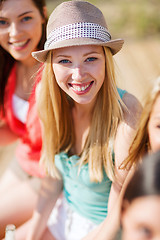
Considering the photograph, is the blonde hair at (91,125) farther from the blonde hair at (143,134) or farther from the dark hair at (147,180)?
the dark hair at (147,180)

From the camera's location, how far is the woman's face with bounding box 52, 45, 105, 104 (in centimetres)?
143

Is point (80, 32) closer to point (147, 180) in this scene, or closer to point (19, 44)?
point (19, 44)

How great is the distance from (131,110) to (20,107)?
962 mm

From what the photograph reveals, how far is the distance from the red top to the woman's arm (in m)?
0.17

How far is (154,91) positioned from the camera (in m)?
1.16

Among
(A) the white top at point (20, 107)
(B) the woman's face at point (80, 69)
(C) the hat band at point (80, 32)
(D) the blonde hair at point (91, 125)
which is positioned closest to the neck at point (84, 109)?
(D) the blonde hair at point (91, 125)

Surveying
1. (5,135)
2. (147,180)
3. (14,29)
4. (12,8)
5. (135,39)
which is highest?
(12,8)

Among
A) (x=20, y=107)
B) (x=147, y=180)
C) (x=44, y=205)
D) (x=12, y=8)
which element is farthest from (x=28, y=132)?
(x=147, y=180)

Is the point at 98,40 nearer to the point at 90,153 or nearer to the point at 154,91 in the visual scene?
the point at 154,91

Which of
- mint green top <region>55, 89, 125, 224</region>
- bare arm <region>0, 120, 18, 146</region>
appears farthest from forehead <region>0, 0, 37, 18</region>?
bare arm <region>0, 120, 18, 146</region>

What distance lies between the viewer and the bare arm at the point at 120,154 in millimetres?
1363

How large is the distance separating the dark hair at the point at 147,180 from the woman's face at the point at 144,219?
1cm

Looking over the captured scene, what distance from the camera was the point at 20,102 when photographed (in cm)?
221

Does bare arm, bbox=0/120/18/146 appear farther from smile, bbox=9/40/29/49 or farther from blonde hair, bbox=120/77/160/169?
blonde hair, bbox=120/77/160/169
